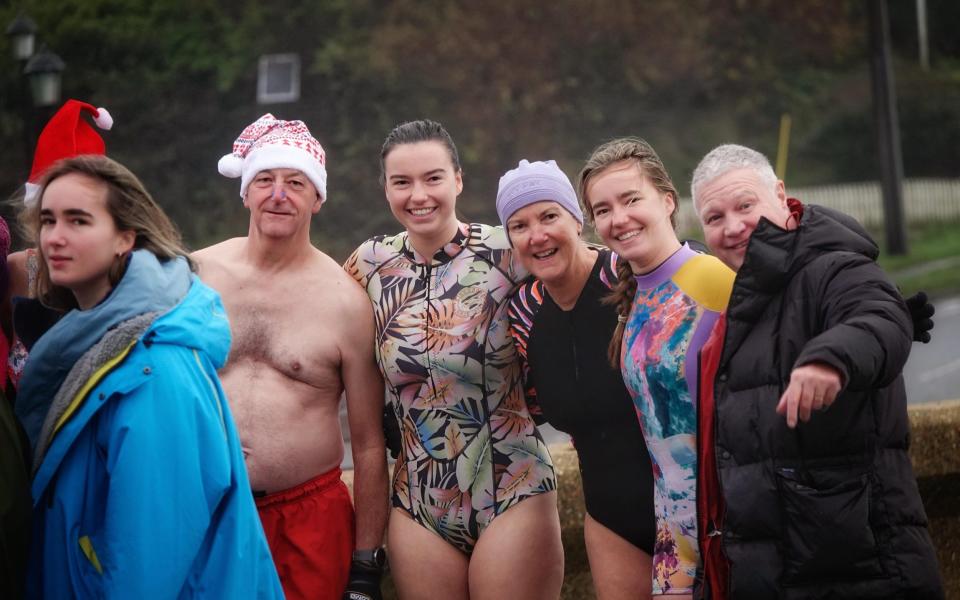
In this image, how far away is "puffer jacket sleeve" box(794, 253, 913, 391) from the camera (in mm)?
2805

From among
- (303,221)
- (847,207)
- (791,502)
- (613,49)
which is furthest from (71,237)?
(613,49)

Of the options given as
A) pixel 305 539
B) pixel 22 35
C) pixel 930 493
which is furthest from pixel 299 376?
pixel 22 35

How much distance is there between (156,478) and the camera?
9.34 ft

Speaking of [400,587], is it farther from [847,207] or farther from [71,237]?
[847,207]

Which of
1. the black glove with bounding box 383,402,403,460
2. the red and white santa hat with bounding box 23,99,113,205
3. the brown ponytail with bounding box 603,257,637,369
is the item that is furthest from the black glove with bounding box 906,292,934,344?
the red and white santa hat with bounding box 23,99,113,205

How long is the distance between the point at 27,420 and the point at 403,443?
4.74ft

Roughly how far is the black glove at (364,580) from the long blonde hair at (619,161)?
3.57 ft

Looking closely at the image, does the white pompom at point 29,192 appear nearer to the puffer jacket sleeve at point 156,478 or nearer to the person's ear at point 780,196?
the puffer jacket sleeve at point 156,478

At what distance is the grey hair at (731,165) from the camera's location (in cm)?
359

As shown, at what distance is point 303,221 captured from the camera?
412 centimetres

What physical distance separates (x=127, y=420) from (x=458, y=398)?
1441 mm

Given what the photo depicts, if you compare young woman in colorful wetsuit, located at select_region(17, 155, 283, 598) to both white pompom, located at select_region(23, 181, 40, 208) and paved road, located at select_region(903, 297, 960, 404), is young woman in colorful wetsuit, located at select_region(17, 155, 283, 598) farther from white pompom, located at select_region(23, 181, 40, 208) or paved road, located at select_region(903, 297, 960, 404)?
paved road, located at select_region(903, 297, 960, 404)

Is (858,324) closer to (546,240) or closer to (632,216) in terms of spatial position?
(632,216)

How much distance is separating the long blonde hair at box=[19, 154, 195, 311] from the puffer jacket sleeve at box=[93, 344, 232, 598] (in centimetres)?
39
